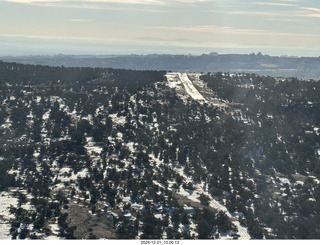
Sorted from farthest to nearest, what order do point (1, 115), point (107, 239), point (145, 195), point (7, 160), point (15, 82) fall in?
point (15, 82) < point (1, 115) < point (7, 160) < point (145, 195) < point (107, 239)

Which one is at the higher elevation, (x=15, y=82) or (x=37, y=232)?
(x=15, y=82)

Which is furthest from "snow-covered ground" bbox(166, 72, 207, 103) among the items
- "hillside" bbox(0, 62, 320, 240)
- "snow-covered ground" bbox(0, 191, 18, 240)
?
"snow-covered ground" bbox(0, 191, 18, 240)

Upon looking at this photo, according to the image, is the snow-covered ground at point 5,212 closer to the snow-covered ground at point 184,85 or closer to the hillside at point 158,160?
the hillside at point 158,160

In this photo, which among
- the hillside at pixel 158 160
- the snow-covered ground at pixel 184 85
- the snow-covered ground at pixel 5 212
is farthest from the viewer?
the snow-covered ground at pixel 184 85

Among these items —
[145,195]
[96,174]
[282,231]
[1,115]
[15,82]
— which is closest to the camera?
[282,231]

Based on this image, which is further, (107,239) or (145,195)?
(145,195)

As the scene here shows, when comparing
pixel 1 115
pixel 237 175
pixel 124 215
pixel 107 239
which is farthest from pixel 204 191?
pixel 1 115

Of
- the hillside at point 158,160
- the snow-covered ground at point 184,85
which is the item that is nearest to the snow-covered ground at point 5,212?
the hillside at point 158,160

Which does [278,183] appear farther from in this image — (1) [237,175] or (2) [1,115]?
(2) [1,115]

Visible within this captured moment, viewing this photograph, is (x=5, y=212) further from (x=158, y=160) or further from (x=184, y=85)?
(x=184, y=85)
